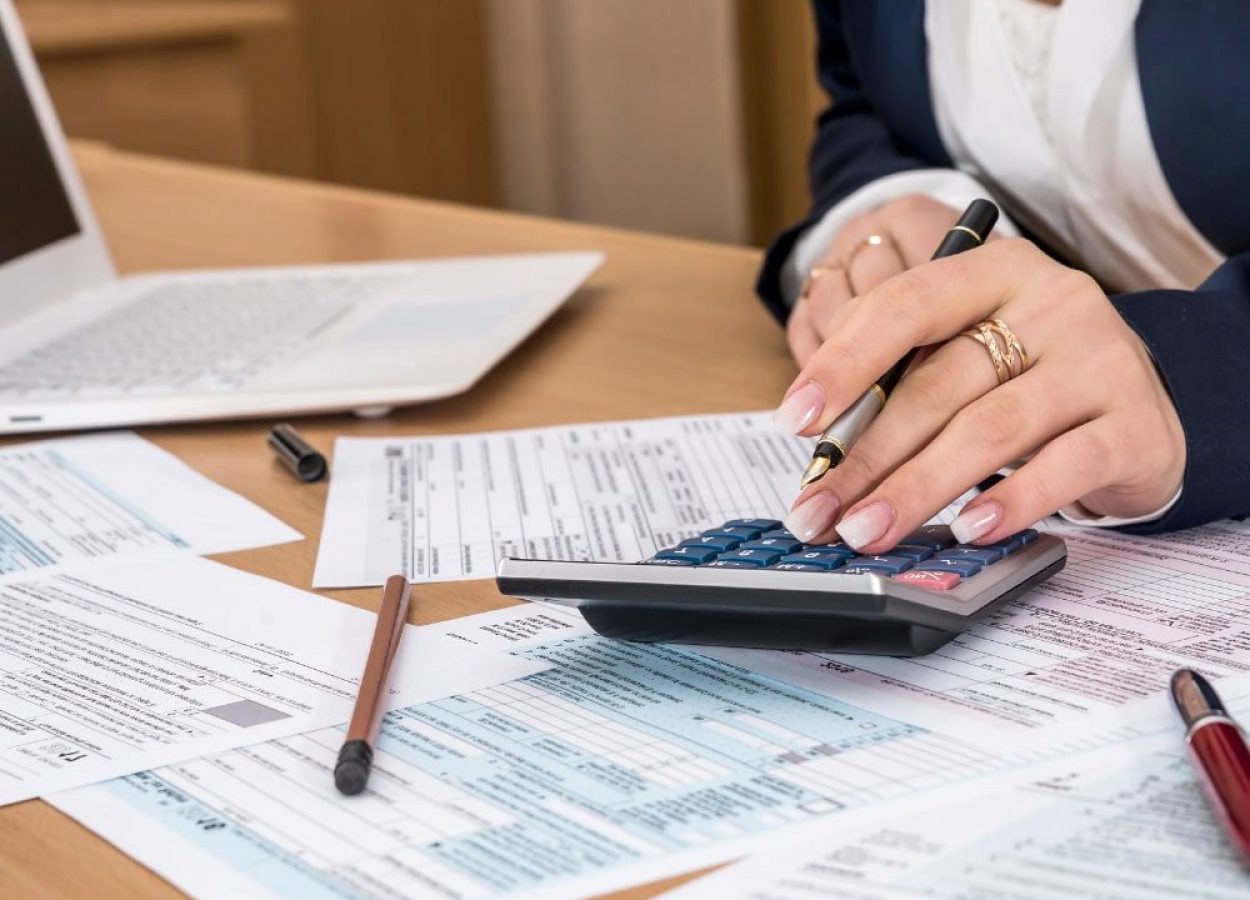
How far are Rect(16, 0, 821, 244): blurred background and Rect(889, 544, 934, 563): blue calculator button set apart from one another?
88.9 inches

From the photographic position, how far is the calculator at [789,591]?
1.56 ft

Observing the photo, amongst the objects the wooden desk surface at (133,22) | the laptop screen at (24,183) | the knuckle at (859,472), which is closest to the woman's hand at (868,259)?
the knuckle at (859,472)

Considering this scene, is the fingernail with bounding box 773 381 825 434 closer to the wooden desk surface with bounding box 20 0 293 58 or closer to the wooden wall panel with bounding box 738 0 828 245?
the wooden wall panel with bounding box 738 0 828 245

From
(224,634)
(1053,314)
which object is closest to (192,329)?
(224,634)

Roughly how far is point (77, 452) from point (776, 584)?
497 mm

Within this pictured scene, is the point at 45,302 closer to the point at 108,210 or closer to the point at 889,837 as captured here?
the point at 108,210

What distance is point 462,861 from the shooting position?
42cm

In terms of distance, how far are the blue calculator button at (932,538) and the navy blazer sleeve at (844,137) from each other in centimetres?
40

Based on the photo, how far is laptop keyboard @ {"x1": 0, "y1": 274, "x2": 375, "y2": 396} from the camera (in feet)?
3.01

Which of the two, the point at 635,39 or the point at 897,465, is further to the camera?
the point at 635,39

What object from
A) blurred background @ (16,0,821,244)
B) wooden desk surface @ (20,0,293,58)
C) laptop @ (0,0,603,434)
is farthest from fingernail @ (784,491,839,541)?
wooden desk surface @ (20,0,293,58)

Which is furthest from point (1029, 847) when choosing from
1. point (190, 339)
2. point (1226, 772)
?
point (190, 339)

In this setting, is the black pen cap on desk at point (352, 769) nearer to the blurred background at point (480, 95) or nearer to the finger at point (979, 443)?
the finger at point (979, 443)

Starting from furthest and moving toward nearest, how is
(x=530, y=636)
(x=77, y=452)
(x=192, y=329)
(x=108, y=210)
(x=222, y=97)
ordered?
(x=222, y=97), (x=108, y=210), (x=192, y=329), (x=77, y=452), (x=530, y=636)
